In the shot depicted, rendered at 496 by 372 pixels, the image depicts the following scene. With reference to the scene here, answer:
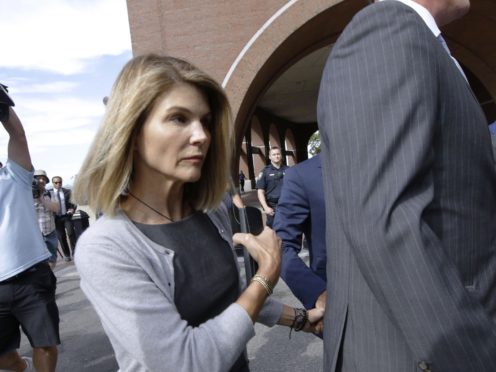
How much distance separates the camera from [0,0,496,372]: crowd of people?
99 centimetres

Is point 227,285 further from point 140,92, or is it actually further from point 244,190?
point 244,190

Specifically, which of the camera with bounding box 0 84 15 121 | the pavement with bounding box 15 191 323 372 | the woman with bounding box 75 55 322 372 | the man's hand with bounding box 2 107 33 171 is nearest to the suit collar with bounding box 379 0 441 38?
the woman with bounding box 75 55 322 372

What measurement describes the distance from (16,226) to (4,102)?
33.7 inches

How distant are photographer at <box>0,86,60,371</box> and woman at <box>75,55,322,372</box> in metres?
2.01

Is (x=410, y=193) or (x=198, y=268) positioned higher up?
(x=410, y=193)

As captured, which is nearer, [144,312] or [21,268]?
[144,312]

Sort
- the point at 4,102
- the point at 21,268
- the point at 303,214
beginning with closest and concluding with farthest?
1. the point at 303,214
2. the point at 4,102
3. the point at 21,268

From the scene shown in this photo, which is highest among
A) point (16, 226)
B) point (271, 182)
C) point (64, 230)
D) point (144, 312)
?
point (144, 312)

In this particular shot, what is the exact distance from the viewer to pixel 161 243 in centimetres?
134

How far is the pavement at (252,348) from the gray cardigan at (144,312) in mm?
2600

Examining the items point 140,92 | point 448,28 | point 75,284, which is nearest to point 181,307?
point 140,92

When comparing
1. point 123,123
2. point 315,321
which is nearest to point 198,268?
point 123,123

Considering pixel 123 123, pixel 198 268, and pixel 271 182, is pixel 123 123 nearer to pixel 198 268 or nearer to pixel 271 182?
pixel 198 268

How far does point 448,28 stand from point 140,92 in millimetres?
13475
